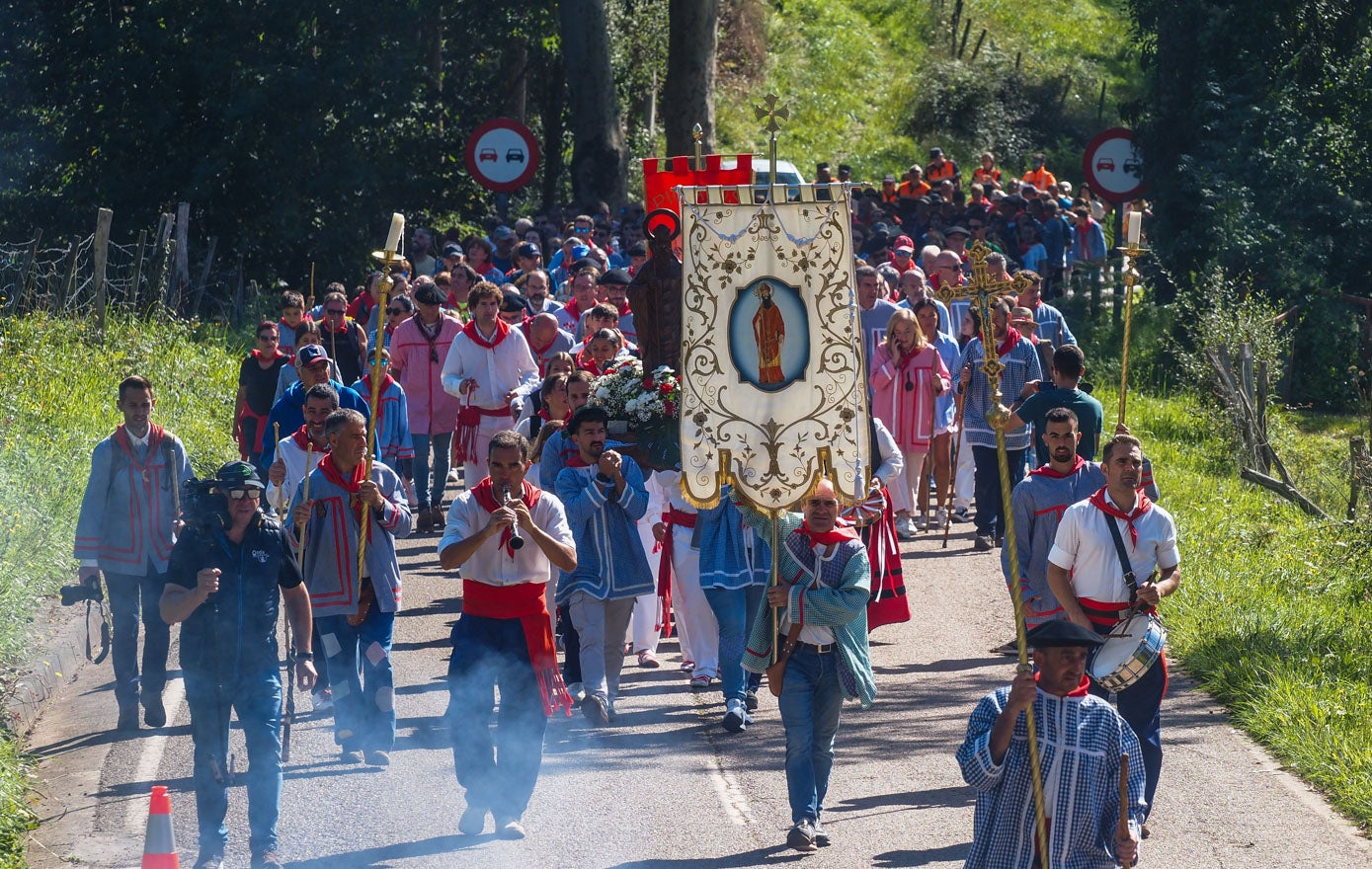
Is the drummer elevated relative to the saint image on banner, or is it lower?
lower

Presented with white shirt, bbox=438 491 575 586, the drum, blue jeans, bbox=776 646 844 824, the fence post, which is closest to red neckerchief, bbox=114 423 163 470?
white shirt, bbox=438 491 575 586

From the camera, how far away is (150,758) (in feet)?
31.4

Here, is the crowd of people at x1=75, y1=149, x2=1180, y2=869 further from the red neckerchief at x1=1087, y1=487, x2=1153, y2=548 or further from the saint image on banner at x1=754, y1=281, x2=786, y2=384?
the saint image on banner at x1=754, y1=281, x2=786, y2=384

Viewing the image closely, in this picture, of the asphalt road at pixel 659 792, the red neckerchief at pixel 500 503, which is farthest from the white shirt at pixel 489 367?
the red neckerchief at pixel 500 503

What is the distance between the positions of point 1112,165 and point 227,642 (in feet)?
57.5

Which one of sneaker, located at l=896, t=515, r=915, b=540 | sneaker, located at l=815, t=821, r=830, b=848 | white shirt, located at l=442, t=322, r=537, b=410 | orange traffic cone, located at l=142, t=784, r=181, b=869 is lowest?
sneaker, located at l=815, t=821, r=830, b=848

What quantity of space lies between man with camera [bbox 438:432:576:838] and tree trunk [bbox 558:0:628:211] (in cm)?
2148

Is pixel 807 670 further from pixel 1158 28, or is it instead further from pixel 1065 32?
pixel 1065 32

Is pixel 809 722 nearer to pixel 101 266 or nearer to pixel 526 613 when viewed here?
pixel 526 613

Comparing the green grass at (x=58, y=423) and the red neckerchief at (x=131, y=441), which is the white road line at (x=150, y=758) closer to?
the green grass at (x=58, y=423)

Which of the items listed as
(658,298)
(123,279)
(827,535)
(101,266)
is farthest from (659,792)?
(123,279)

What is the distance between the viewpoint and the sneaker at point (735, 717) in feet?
33.0

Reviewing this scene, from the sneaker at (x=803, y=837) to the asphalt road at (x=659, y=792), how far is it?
51 mm

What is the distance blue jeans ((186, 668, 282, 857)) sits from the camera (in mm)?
7691
